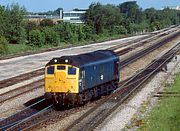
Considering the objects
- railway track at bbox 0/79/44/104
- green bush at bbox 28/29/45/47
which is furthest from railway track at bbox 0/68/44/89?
green bush at bbox 28/29/45/47

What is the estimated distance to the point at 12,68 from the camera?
41.9m

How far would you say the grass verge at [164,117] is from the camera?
17234 millimetres

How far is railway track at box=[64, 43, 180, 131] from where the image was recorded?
18105mm

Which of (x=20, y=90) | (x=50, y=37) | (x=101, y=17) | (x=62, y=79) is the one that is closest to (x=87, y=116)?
(x=62, y=79)

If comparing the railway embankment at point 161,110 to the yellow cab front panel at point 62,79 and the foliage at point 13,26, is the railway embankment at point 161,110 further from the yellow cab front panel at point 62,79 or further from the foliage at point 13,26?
the foliage at point 13,26

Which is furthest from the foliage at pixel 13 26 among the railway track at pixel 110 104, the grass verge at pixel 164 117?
the grass verge at pixel 164 117

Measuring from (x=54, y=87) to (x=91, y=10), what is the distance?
306ft

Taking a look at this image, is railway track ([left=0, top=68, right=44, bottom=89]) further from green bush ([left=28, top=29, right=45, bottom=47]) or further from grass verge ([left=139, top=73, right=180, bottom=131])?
green bush ([left=28, top=29, right=45, bottom=47])

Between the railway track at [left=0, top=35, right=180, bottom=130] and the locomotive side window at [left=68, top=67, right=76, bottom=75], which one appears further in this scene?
the locomotive side window at [left=68, top=67, right=76, bottom=75]

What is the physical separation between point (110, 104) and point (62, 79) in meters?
3.31

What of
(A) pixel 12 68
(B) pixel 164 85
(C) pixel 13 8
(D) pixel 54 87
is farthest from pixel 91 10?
(D) pixel 54 87

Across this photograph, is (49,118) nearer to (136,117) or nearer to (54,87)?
(54,87)

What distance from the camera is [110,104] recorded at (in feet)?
74.7

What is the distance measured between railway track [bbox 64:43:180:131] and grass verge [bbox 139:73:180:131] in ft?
6.35
